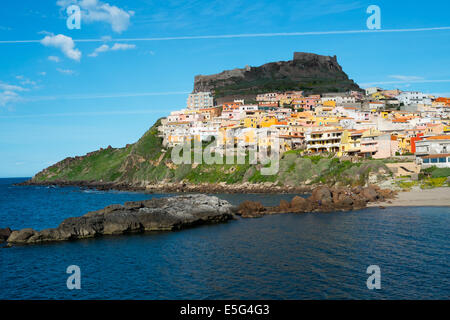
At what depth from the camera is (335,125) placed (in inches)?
3912

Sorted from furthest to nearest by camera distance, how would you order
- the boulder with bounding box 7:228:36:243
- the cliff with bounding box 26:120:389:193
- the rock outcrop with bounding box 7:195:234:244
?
the cliff with bounding box 26:120:389:193, the rock outcrop with bounding box 7:195:234:244, the boulder with bounding box 7:228:36:243

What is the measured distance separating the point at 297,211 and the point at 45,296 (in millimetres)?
36670

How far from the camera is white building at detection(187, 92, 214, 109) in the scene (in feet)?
564

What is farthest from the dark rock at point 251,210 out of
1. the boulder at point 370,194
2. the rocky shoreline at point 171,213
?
the boulder at point 370,194

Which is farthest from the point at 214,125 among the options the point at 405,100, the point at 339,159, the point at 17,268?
the point at 17,268

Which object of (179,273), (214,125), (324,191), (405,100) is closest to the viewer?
(179,273)

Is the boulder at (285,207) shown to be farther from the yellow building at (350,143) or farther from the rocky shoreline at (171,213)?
the yellow building at (350,143)

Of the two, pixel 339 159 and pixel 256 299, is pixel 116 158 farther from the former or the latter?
pixel 256 299

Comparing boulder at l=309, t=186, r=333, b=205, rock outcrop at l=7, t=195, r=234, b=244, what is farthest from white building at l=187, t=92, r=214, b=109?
rock outcrop at l=7, t=195, r=234, b=244

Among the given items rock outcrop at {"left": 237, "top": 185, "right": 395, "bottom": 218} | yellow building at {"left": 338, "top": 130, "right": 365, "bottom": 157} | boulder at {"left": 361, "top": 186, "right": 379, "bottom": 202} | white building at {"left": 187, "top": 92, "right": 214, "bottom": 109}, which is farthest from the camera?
white building at {"left": 187, "top": 92, "right": 214, "bottom": 109}

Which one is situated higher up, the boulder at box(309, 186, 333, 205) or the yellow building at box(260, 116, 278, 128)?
the yellow building at box(260, 116, 278, 128)

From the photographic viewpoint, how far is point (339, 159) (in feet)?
267

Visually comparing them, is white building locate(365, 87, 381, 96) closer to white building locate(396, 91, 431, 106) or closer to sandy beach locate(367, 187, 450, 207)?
white building locate(396, 91, 431, 106)

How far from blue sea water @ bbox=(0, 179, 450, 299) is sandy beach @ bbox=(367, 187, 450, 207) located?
9.34 meters
